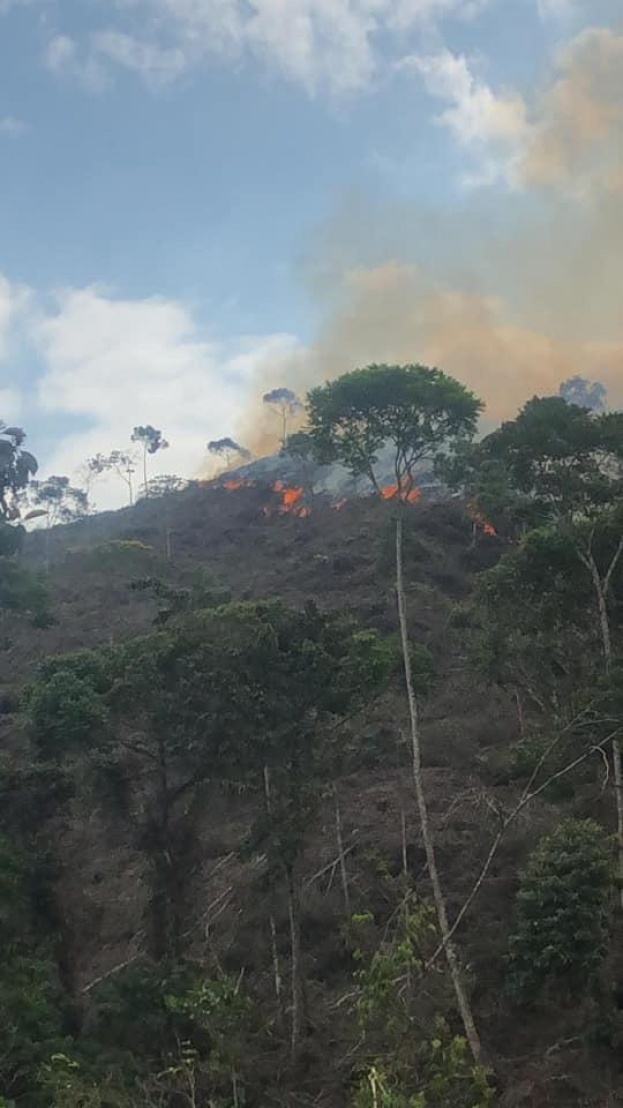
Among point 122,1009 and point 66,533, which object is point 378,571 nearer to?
point 122,1009

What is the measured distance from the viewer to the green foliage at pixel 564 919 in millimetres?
14258

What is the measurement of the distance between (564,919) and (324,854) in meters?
8.12

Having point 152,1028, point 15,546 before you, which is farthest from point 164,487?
point 152,1028

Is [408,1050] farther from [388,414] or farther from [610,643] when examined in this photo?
[388,414]

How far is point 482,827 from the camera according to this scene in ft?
68.6

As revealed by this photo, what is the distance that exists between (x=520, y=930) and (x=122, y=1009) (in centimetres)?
655

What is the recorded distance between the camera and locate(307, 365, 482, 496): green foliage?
20594 mm

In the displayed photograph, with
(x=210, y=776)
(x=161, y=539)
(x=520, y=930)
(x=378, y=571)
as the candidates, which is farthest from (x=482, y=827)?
(x=161, y=539)

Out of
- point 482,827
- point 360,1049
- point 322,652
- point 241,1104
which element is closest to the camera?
point 360,1049

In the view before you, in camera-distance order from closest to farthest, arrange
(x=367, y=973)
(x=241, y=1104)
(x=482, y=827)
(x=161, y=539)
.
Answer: (x=367, y=973), (x=241, y=1104), (x=482, y=827), (x=161, y=539)

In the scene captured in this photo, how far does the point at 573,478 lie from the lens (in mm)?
18016

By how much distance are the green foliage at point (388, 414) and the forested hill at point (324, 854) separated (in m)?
0.38

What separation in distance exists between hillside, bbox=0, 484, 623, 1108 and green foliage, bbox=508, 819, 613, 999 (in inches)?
24.7

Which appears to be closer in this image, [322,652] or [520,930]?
[520,930]
